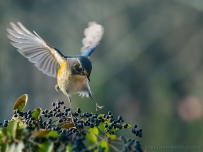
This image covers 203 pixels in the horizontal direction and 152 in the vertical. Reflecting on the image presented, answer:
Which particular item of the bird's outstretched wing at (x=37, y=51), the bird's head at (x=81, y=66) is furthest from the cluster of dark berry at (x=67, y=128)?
the bird's outstretched wing at (x=37, y=51)

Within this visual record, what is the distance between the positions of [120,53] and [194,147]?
8398 millimetres

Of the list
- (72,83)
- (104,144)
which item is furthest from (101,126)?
(72,83)

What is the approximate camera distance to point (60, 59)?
4.75 m

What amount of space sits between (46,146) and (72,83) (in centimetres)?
199

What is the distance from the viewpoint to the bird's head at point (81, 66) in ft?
14.4

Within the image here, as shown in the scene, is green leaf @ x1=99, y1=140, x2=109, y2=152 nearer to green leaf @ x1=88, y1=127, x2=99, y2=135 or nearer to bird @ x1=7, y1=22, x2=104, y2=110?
green leaf @ x1=88, y1=127, x2=99, y2=135

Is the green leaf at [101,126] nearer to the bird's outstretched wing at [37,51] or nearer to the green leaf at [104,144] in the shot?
the green leaf at [104,144]

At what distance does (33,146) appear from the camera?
2.59 m

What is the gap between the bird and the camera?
4.50 metres

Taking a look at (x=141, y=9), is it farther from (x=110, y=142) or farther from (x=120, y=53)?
(x=110, y=142)

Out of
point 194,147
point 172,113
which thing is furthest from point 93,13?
point 194,147

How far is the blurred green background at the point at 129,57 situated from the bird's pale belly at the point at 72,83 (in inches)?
443

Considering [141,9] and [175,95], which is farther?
[141,9]

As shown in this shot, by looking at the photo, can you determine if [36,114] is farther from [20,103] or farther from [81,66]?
[81,66]
